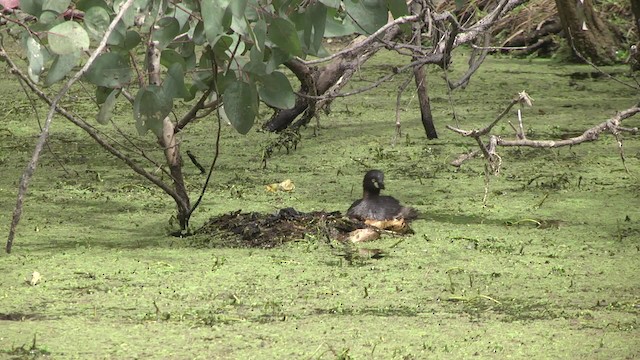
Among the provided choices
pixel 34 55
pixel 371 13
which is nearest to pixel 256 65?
pixel 371 13

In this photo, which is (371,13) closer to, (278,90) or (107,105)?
(278,90)

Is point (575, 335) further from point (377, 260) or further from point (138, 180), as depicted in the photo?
point (138, 180)

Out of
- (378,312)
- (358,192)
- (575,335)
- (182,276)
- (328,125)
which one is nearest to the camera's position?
(575,335)

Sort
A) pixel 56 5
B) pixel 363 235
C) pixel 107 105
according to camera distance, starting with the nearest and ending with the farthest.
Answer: pixel 56 5, pixel 107 105, pixel 363 235

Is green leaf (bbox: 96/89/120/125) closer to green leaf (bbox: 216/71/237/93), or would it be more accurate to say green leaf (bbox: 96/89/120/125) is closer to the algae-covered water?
green leaf (bbox: 216/71/237/93)

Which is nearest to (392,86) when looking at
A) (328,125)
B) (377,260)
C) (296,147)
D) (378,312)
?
(328,125)

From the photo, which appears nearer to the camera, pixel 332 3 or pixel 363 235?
pixel 332 3

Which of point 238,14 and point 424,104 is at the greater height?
point 238,14

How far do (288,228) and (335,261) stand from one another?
0.29m

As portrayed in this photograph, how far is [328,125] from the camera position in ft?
19.2

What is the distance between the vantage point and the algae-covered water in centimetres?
273

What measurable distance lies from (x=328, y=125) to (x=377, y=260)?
2418mm

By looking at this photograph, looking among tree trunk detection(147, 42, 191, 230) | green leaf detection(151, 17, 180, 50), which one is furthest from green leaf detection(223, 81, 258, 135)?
tree trunk detection(147, 42, 191, 230)

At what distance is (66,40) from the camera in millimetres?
1954
